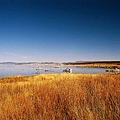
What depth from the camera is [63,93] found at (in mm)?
6125

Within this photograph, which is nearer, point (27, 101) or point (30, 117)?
point (30, 117)

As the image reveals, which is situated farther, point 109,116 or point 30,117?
point 30,117

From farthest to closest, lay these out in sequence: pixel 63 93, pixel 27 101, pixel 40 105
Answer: pixel 63 93, pixel 27 101, pixel 40 105

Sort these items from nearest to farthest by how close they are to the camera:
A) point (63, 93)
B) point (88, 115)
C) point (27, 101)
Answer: point (88, 115), point (27, 101), point (63, 93)

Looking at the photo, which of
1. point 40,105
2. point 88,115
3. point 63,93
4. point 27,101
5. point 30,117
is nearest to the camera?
point 88,115

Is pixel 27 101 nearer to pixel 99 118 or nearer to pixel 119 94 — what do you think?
pixel 99 118

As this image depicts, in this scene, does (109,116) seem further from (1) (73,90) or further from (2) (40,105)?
(1) (73,90)

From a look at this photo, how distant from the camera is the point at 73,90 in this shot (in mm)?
6418

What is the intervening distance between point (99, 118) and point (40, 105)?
1595 mm

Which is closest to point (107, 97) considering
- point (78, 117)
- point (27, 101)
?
point (78, 117)

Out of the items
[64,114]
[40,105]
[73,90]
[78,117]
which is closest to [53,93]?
[73,90]

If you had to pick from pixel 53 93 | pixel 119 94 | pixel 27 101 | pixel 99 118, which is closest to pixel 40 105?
pixel 27 101

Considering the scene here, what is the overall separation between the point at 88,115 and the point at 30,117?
4.32 feet

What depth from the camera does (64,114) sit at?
15.1 ft
